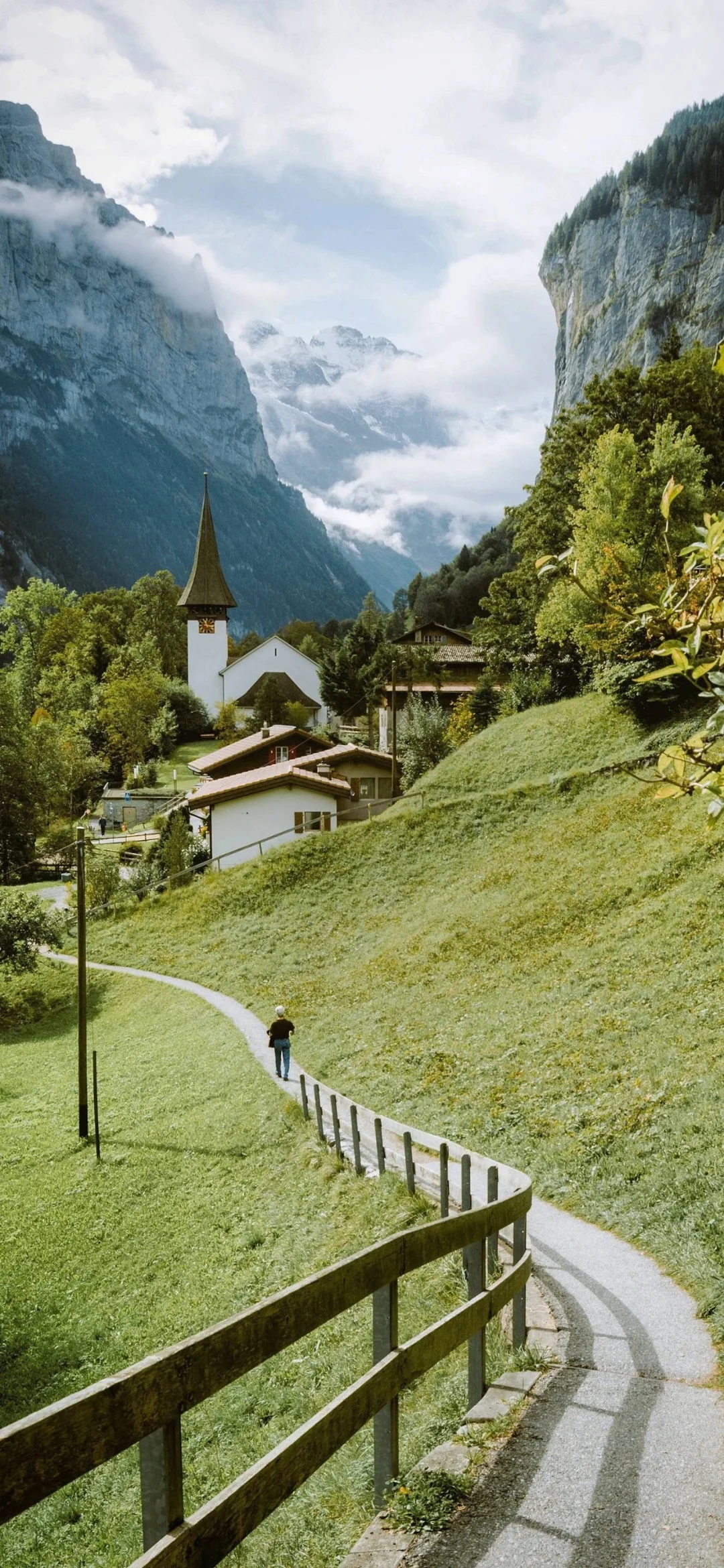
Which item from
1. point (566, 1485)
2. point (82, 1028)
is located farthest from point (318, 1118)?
point (566, 1485)

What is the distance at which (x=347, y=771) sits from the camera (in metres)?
49.9

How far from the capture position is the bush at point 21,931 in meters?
35.8

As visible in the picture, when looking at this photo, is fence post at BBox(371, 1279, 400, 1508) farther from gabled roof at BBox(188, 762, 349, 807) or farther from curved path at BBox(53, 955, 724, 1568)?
gabled roof at BBox(188, 762, 349, 807)

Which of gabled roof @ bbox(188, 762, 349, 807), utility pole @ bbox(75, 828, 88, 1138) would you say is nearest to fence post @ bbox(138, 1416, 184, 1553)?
utility pole @ bbox(75, 828, 88, 1138)

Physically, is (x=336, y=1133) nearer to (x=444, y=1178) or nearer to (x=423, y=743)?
(x=444, y=1178)

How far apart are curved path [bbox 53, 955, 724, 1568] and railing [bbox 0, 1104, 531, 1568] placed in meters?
0.51

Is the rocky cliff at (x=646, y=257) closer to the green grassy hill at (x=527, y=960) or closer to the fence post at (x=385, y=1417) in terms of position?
the green grassy hill at (x=527, y=960)

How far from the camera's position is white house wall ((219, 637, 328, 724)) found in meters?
87.2

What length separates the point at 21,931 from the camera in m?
36.4

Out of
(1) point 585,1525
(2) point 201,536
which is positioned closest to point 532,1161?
(1) point 585,1525

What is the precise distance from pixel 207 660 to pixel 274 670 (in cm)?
979

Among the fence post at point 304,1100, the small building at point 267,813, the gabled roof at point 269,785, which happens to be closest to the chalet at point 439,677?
the gabled roof at point 269,785

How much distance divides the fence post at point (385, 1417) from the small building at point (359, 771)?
42827mm

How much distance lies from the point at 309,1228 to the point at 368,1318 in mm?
3610
